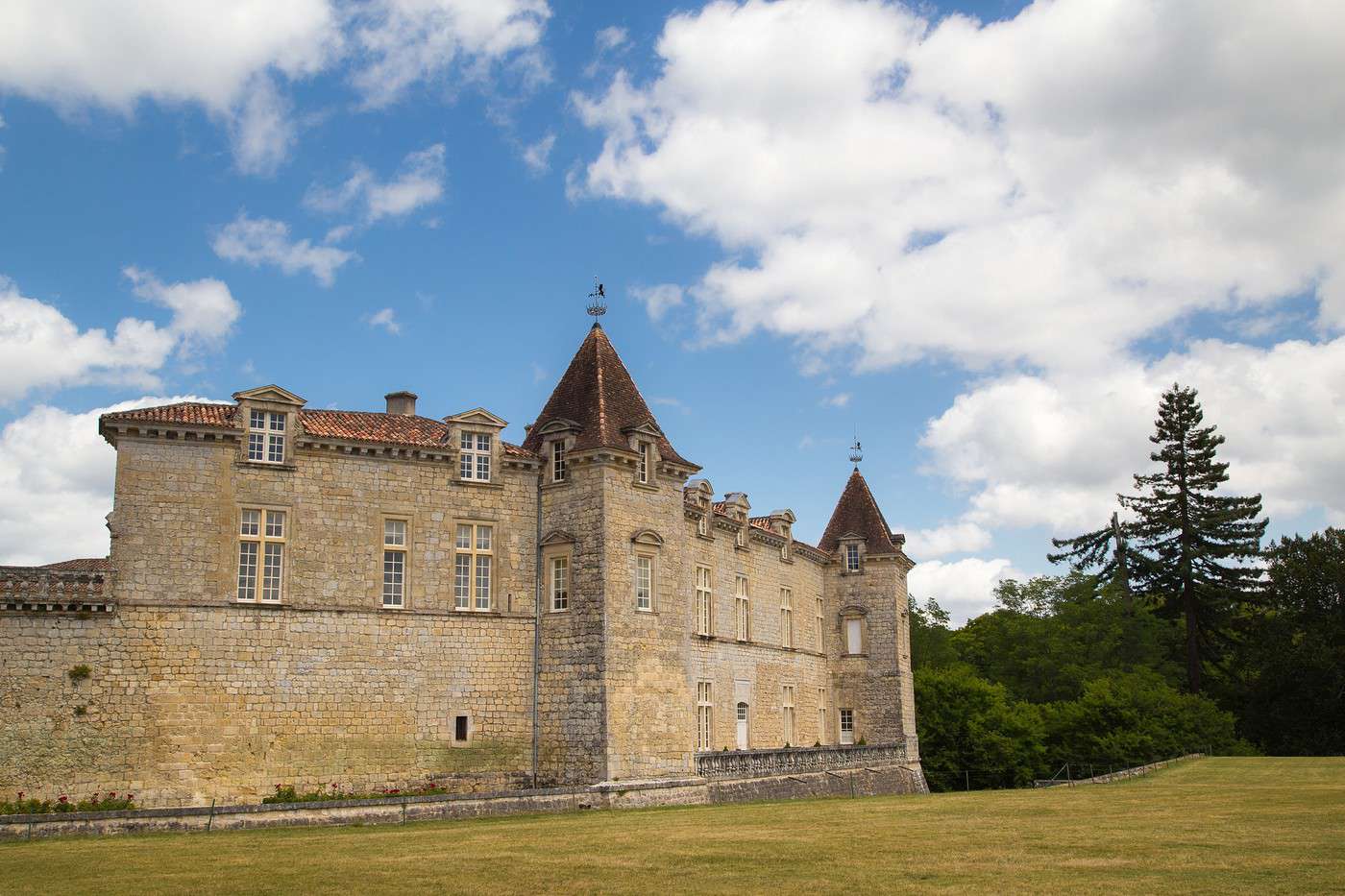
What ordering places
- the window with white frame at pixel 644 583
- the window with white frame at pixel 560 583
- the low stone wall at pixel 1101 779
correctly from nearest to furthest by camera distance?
the window with white frame at pixel 644 583
the window with white frame at pixel 560 583
the low stone wall at pixel 1101 779

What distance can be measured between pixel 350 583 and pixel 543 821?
9.05 m

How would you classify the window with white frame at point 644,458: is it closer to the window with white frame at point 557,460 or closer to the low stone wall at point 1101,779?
the window with white frame at point 557,460

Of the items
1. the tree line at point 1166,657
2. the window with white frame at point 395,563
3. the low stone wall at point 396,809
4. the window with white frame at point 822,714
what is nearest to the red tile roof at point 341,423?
the window with white frame at point 395,563

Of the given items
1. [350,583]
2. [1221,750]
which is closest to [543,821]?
[350,583]

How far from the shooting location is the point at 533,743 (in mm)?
29750

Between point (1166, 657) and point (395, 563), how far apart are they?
174 feet

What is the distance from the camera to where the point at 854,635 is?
4856 centimetres

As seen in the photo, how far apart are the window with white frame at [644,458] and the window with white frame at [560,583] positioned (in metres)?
3.09

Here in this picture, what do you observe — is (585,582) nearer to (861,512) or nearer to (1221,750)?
(861,512)

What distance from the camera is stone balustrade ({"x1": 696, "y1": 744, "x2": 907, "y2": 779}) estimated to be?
30.9 meters

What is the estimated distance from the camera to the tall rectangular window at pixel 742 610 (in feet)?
136

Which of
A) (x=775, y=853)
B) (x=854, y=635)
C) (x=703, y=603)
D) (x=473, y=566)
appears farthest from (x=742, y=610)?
(x=775, y=853)

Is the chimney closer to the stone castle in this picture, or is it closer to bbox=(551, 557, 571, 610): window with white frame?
the stone castle

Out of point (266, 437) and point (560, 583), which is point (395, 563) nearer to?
point (560, 583)
